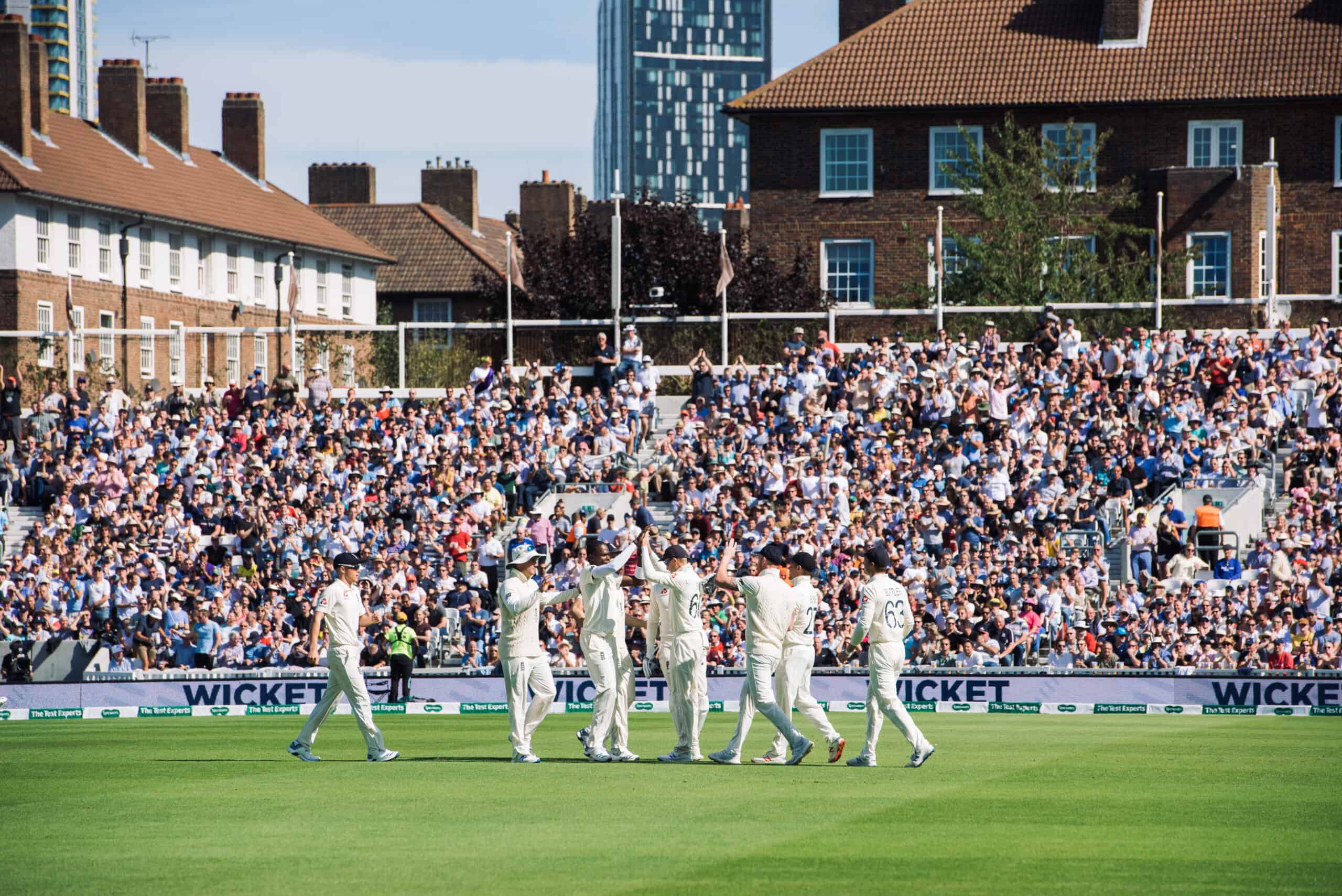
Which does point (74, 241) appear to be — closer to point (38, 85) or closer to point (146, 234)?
point (146, 234)

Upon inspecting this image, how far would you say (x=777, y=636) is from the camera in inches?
590

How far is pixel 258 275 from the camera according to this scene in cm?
6431

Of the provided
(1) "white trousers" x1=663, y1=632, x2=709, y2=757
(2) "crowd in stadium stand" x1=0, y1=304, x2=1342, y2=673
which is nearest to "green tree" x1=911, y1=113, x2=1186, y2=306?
(2) "crowd in stadium stand" x1=0, y1=304, x2=1342, y2=673

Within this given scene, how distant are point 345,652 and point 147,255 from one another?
44.9m

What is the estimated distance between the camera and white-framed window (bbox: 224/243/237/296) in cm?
6212

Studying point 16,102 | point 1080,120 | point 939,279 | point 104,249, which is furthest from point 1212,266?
point 16,102

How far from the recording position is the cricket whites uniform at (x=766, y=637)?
14.8 metres

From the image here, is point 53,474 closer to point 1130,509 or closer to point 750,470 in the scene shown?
point 750,470

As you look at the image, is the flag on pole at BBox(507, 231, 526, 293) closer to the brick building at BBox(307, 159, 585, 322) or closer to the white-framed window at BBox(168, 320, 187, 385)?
the white-framed window at BBox(168, 320, 187, 385)

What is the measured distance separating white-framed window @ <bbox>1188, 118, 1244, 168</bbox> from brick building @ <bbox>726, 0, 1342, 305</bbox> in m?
0.04

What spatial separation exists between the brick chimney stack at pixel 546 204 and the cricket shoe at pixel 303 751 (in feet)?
198

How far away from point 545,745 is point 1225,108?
37.5 meters

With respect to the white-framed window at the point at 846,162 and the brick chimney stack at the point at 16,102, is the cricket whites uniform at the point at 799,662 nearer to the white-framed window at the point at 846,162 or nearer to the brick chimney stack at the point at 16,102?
the white-framed window at the point at 846,162

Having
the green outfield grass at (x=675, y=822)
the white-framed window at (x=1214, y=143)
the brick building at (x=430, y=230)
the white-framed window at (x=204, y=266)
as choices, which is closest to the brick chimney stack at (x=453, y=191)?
the brick building at (x=430, y=230)
